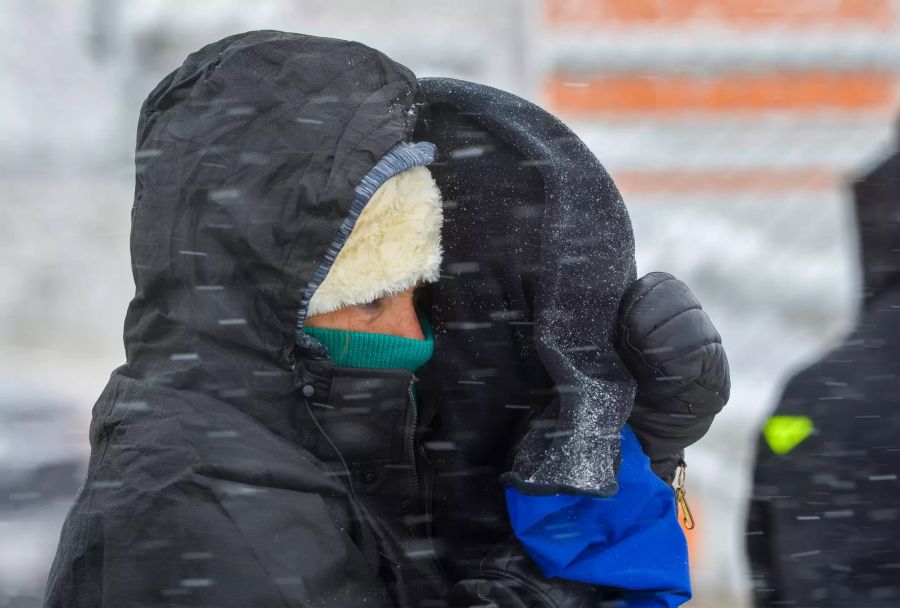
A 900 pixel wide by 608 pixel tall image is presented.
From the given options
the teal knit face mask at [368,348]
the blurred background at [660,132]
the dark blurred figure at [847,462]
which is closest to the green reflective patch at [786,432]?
the dark blurred figure at [847,462]

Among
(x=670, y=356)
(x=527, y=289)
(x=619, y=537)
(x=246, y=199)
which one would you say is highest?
(x=246, y=199)

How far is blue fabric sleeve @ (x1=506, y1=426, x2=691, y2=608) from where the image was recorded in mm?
1364

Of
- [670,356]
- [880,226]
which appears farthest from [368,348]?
[880,226]

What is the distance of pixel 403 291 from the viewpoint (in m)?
1.39

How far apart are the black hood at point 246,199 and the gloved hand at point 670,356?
1.48 feet

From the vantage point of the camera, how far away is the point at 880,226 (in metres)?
1.34

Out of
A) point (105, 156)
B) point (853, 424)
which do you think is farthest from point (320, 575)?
point (105, 156)

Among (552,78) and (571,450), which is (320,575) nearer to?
(571,450)

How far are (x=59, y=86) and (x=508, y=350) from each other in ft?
14.6

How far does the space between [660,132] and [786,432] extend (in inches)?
141

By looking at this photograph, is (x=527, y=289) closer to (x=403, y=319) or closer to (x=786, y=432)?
(x=403, y=319)

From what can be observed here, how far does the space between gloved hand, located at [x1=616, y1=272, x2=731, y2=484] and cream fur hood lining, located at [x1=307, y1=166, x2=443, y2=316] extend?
1.05 feet

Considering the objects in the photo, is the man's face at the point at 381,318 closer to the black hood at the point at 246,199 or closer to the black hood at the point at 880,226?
the black hood at the point at 246,199

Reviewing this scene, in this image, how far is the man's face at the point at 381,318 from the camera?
133 centimetres
